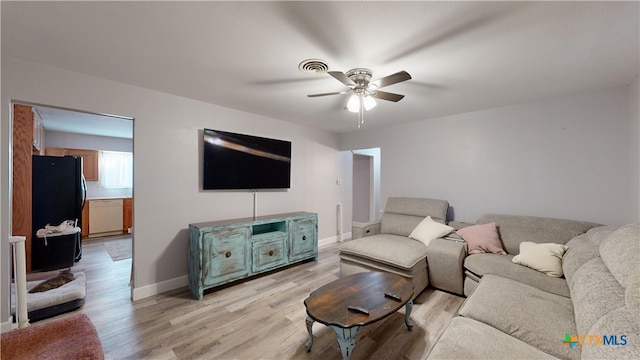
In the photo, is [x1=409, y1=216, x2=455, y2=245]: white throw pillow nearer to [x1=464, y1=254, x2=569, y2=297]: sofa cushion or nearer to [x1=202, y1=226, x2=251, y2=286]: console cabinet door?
[x1=464, y1=254, x2=569, y2=297]: sofa cushion

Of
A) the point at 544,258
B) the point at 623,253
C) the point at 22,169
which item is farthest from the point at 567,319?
the point at 22,169

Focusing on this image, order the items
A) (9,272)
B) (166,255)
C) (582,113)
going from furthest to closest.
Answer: (166,255) < (582,113) < (9,272)

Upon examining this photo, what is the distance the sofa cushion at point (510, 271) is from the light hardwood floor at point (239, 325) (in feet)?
1.51

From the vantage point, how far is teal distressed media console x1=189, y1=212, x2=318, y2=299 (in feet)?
8.79

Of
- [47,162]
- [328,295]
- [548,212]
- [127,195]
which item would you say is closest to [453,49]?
[328,295]

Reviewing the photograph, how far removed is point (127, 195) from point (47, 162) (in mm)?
2605

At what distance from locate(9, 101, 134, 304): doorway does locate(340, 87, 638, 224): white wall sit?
13.2ft

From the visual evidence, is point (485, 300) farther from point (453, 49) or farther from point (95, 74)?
point (95, 74)

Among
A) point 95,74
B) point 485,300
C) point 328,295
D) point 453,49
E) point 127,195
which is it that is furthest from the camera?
point 127,195

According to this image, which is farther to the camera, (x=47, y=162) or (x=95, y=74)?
(x=47, y=162)

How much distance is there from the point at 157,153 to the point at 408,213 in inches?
137

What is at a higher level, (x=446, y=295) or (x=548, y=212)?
(x=548, y=212)

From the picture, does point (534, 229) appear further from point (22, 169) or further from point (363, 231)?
point (22, 169)

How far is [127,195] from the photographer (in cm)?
607
